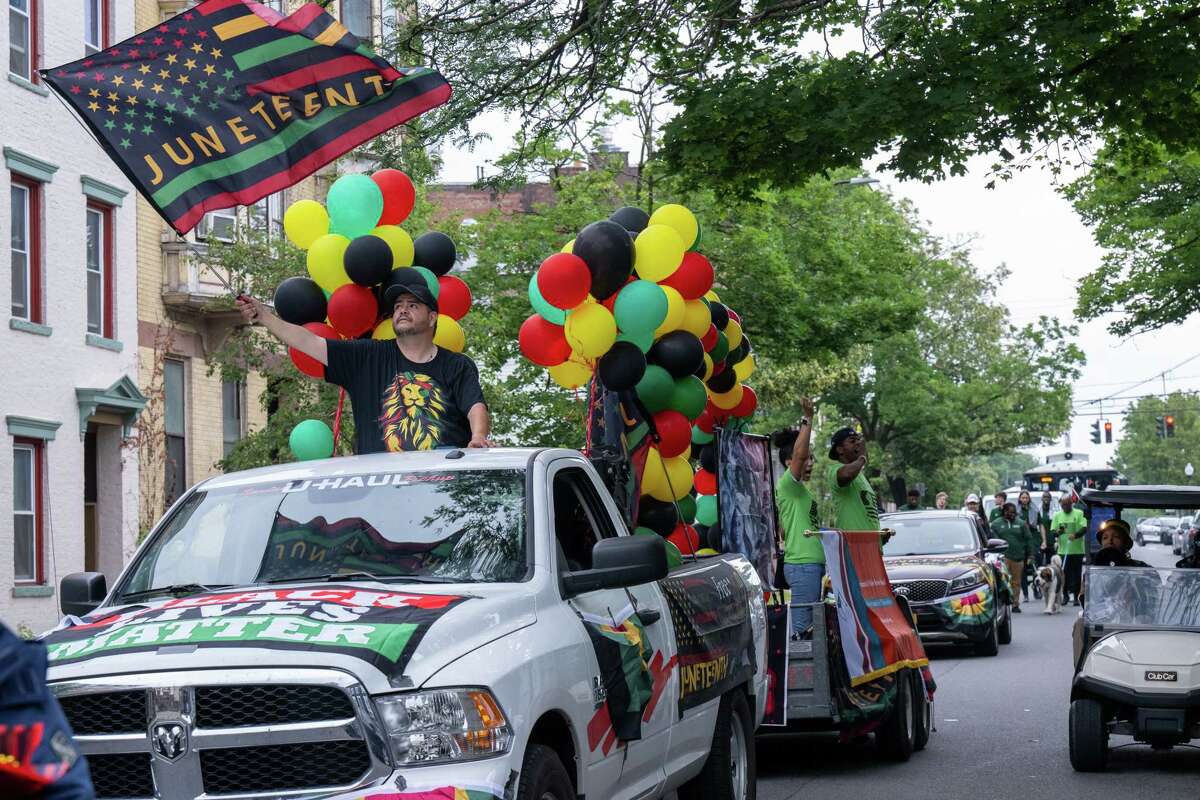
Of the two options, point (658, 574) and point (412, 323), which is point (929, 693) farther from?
point (658, 574)

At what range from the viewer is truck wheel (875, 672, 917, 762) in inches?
434

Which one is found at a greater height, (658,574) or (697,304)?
(697,304)

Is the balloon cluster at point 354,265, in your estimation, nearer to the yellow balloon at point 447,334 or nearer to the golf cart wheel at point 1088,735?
the yellow balloon at point 447,334

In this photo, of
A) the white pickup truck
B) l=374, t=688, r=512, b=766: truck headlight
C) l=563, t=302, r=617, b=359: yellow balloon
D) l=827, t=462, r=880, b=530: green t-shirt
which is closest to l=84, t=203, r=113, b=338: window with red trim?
l=827, t=462, r=880, b=530: green t-shirt

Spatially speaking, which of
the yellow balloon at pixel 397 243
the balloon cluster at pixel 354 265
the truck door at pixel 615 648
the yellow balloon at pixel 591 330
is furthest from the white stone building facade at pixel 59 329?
the truck door at pixel 615 648

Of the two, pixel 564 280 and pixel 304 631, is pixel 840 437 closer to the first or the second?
pixel 564 280

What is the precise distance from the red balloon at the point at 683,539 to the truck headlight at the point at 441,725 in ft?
18.1

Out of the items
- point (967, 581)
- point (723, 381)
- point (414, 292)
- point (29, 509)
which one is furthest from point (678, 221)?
point (29, 509)

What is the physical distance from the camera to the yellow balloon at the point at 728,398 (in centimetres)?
1222

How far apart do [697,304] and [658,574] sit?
474 cm

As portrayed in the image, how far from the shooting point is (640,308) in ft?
31.8

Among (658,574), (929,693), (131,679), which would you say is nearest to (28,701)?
(131,679)

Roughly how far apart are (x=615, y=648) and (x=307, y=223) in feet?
15.0

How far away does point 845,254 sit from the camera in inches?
1321
